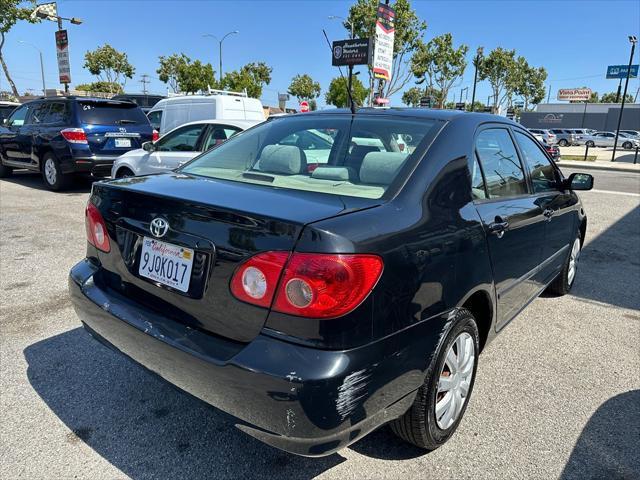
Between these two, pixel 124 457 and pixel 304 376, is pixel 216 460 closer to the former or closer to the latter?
pixel 124 457

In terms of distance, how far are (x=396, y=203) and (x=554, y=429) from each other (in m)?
1.57

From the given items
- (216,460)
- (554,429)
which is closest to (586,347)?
(554,429)

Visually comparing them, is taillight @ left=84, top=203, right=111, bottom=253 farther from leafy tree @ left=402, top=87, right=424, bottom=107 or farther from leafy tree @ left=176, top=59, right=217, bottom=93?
leafy tree @ left=402, top=87, right=424, bottom=107

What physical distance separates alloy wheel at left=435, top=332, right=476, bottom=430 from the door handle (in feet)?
1.84

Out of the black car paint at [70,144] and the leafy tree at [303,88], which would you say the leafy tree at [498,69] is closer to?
the leafy tree at [303,88]

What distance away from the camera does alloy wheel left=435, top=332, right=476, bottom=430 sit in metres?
2.29

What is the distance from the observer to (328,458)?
2.29 metres

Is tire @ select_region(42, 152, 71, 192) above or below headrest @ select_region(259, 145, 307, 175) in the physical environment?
below

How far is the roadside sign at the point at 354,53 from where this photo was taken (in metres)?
18.0

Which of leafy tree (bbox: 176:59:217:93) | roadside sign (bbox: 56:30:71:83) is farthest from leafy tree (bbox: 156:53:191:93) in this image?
roadside sign (bbox: 56:30:71:83)

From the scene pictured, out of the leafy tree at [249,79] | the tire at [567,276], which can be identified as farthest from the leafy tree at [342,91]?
the tire at [567,276]

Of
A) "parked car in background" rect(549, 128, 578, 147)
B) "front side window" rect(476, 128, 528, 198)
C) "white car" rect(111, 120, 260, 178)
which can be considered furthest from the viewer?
"parked car in background" rect(549, 128, 578, 147)

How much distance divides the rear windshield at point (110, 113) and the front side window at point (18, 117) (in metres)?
2.05

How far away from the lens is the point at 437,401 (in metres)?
2.28
